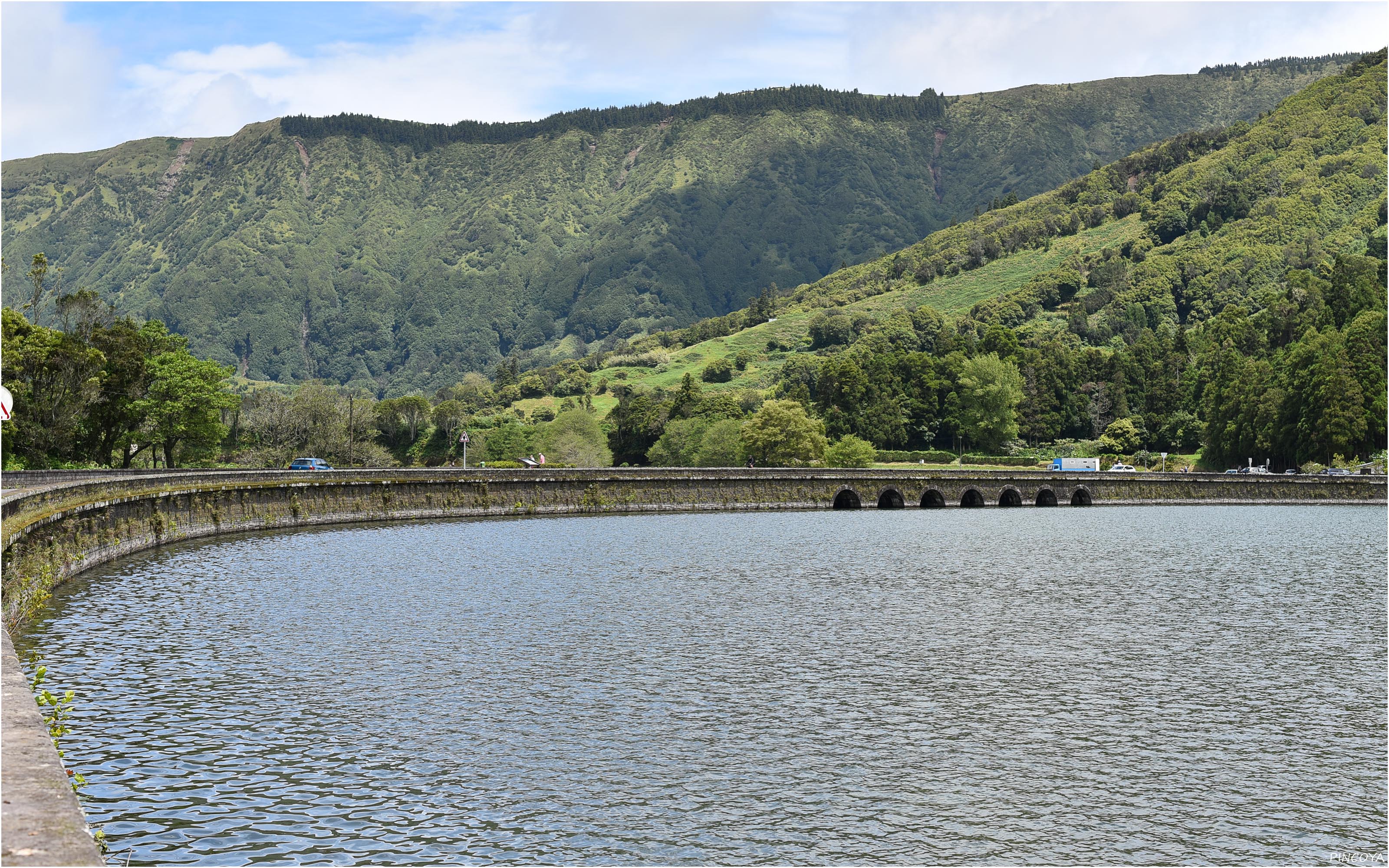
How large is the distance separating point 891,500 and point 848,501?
199 inches

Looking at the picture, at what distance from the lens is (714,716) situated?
2566 centimetres

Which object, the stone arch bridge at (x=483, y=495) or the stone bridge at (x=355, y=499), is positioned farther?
the stone arch bridge at (x=483, y=495)

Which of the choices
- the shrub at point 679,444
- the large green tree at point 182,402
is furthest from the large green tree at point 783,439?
the large green tree at point 182,402

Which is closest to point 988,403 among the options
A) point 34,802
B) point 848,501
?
point 848,501

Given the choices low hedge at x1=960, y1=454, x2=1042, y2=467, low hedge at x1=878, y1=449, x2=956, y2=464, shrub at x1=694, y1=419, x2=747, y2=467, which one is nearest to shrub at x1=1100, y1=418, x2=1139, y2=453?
low hedge at x1=960, y1=454, x2=1042, y2=467

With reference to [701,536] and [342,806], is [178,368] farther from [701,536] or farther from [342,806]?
[342,806]

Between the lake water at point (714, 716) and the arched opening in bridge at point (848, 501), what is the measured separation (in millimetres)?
57741

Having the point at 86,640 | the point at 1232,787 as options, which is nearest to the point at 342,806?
the point at 1232,787

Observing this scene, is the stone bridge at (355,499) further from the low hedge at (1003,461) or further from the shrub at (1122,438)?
the shrub at (1122,438)

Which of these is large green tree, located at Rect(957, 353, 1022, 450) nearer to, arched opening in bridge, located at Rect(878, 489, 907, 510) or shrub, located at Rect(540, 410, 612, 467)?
shrub, located at Rect(540, 410, 612, 467)

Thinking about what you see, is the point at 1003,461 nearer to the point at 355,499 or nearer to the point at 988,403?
the point at 988,403

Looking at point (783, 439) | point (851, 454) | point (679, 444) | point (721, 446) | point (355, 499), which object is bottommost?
point (355, 499)

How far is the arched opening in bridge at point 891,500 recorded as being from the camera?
115 m

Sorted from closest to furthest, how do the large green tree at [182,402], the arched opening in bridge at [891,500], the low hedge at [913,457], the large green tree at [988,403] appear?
1. the large green tree at [182,402]
2. the arched opening in bridge at [891,500]
3. the low hedge at [913,457]
4. the large green tree at [988,403]
